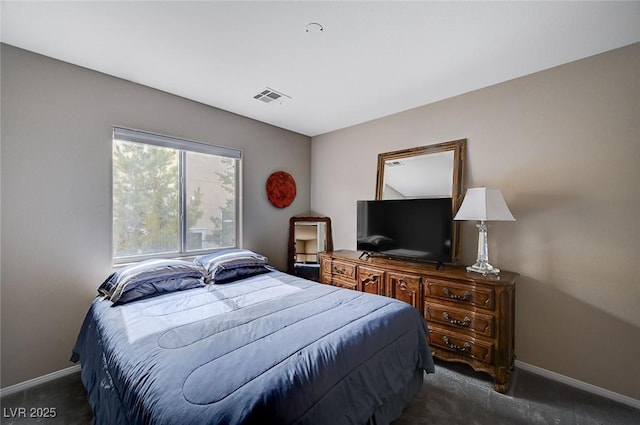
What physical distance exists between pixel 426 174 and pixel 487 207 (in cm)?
91

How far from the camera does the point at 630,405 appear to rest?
1935 mm

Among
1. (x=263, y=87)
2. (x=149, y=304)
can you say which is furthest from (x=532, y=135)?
(x=149, y=304)

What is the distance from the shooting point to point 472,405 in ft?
6.36

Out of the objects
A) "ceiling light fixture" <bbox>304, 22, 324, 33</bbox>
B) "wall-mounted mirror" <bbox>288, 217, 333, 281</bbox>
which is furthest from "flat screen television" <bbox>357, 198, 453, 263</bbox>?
"ceiling light fixture" <bbox>304, 22, 324, 33</bbox>

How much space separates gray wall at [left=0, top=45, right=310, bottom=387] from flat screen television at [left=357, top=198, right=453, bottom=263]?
2.63 metres

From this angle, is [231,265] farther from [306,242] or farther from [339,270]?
[306,242]

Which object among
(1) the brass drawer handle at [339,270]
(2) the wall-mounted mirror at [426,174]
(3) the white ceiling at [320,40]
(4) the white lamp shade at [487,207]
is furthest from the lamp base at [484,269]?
(3) the white ceiling at [320,40]

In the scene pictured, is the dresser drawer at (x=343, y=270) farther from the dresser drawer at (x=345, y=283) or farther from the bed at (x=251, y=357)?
the bed at (x=251, y=357)

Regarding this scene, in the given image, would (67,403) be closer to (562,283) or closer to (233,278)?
A: (233,278)

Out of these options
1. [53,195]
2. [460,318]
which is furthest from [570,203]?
[53,195]

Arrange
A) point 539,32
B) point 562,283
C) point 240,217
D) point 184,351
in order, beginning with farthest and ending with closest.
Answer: point 240,217, point 562,283, point 539,32, point 184,351

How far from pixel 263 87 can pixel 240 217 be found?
1.64m

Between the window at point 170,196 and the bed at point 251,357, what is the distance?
0.74 metres

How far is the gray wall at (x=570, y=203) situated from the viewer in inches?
78.3
